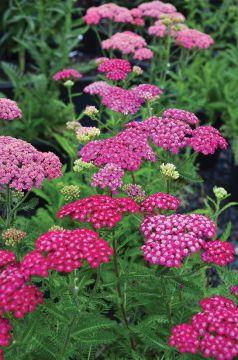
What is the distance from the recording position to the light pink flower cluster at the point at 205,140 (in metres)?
2.33

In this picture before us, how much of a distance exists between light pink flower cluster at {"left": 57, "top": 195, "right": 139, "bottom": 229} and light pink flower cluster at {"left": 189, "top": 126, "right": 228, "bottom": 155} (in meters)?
0.53

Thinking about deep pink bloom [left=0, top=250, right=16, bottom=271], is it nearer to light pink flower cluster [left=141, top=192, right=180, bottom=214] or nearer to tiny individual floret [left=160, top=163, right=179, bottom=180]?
light pink flower cluster [left=141, top=192, right=180, bottom=214]

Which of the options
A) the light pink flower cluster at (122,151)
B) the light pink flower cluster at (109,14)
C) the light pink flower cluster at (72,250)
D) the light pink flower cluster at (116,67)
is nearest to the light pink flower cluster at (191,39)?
the light pink flower cluster at (109,14)

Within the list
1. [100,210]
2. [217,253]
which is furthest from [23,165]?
[217,253]

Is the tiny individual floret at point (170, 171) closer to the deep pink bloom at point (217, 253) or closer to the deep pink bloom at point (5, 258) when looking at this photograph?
the deep pink bloom at point (217, 253)

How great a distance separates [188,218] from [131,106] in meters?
0.93

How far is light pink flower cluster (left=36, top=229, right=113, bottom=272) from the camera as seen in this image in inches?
63.8

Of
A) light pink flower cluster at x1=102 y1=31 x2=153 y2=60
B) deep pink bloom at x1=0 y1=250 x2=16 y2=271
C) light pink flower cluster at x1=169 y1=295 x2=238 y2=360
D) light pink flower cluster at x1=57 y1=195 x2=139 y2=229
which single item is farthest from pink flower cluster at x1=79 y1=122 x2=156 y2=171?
light pink flower cluster at x1=102 y1=31 x2=153 y2=60

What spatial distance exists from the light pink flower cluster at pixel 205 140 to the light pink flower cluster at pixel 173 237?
1.51 feet

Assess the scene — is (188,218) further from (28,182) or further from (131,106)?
(131,106)

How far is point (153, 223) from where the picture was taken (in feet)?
6.31

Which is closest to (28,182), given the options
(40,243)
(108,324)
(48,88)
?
(40,243)

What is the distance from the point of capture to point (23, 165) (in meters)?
2.18

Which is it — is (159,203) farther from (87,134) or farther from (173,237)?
(87,134)
